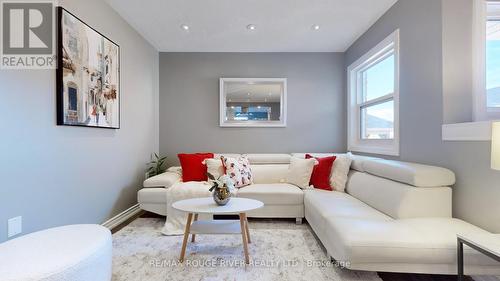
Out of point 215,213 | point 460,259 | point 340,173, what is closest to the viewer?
point 460,259

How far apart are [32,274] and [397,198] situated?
2.36 meters

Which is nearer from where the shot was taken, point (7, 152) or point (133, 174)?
point (7, 152)

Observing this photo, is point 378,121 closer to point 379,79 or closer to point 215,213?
point 379,79

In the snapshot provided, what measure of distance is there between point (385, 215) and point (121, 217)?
2.83 metres

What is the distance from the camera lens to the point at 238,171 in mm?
3350

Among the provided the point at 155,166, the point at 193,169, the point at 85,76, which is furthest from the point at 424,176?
the point at 155,166

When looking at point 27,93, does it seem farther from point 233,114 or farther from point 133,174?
point 233,114

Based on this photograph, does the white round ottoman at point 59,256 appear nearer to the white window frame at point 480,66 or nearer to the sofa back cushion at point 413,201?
the sofa back cushion at point 413,201

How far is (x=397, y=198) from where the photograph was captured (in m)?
2.06

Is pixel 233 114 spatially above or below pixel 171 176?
above

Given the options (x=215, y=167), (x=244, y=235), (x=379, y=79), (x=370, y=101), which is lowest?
(x=244, y=235)

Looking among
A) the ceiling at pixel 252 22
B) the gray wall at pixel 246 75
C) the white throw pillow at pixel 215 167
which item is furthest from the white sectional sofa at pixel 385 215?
the ceiling at pixel 252 22

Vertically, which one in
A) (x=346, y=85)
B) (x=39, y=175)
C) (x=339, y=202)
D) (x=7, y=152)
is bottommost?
(x=339, y=202)

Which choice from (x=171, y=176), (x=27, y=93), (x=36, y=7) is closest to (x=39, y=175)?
(x=27, y=93)
